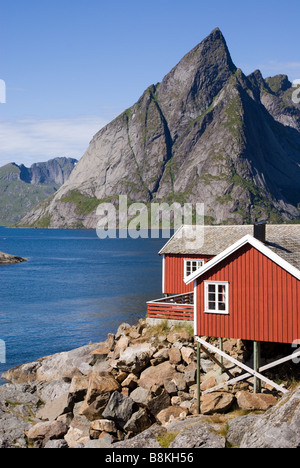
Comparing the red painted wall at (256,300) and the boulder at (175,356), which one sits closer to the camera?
the red painted wall at (256,300)

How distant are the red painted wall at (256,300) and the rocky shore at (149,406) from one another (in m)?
2.53

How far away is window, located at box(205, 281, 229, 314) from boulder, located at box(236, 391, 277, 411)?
375 cm

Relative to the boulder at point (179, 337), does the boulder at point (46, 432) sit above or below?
below

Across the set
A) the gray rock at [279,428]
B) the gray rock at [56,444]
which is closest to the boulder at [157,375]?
the gray rock at [56,444]

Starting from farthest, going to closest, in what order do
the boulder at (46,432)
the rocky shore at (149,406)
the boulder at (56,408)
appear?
the boulder at (56,408) < the boulder at (46,432) < the rocky shore at (149,406)

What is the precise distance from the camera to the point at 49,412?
25484mm

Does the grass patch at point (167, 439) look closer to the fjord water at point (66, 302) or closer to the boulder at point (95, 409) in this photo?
the boulder at point (95, 409)

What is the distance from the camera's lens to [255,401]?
66.0 feet

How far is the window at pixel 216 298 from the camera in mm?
22656

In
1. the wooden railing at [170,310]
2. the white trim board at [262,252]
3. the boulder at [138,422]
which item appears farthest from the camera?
the wooden railing at [170,310]

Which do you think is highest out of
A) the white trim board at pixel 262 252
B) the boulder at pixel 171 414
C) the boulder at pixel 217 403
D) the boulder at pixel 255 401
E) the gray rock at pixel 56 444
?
the white trim board at pixel 262 252

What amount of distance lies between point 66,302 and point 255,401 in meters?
47.5

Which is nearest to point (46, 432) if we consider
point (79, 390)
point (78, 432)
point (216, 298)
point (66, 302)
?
point (78, 432)
